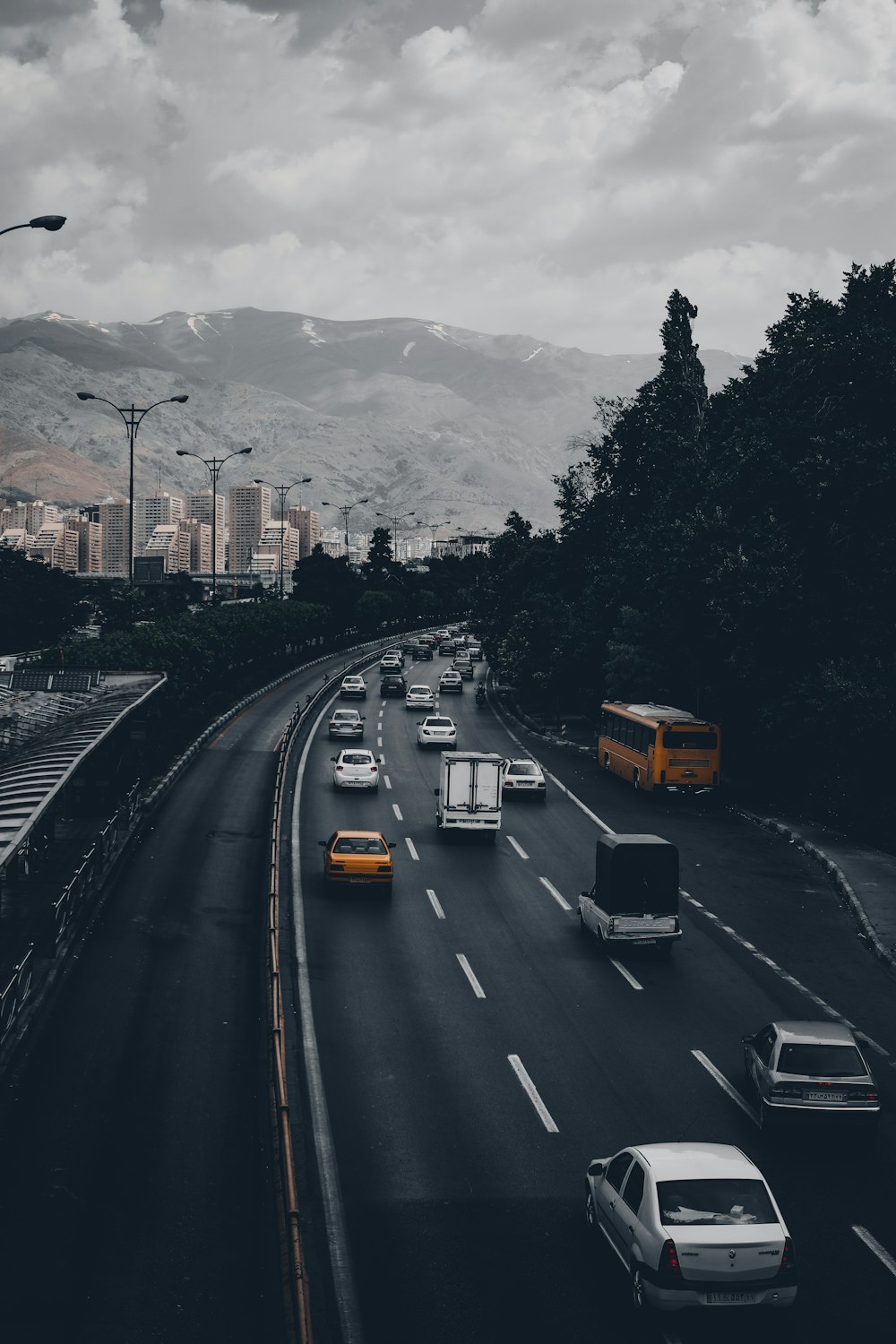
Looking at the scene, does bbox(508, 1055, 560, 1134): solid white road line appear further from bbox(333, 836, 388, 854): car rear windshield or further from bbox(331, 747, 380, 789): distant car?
bbox(331, 747, 380, 789): distant car

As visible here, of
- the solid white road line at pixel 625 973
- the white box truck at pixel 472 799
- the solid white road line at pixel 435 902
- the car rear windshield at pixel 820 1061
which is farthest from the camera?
the white box truck at pixel 472 799

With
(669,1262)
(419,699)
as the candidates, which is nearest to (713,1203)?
(669,1262)

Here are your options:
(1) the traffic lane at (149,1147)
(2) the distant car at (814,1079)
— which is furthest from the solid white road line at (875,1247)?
(1) the traffic lane at (149,1147)

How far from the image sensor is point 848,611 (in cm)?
4622

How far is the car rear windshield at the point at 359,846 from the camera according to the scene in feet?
110

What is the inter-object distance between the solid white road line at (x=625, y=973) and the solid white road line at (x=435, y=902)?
16.1 feet

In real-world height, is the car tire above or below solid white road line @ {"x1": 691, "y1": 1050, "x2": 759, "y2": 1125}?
above

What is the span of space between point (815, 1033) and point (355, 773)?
31152 mm

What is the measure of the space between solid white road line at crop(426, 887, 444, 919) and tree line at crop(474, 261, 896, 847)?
54.2ft

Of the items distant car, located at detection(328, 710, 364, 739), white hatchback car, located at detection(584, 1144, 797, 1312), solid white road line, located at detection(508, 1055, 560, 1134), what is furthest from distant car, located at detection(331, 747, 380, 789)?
white hatchback car, located at detection(584, 1144, 797, 1312)

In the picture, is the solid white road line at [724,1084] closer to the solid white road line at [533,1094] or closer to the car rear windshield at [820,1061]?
the car rear windshield at [820,1061]

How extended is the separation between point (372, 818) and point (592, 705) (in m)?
36.1

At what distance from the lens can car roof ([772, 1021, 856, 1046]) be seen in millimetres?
19203

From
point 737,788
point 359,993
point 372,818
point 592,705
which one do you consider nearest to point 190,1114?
point 359,993
